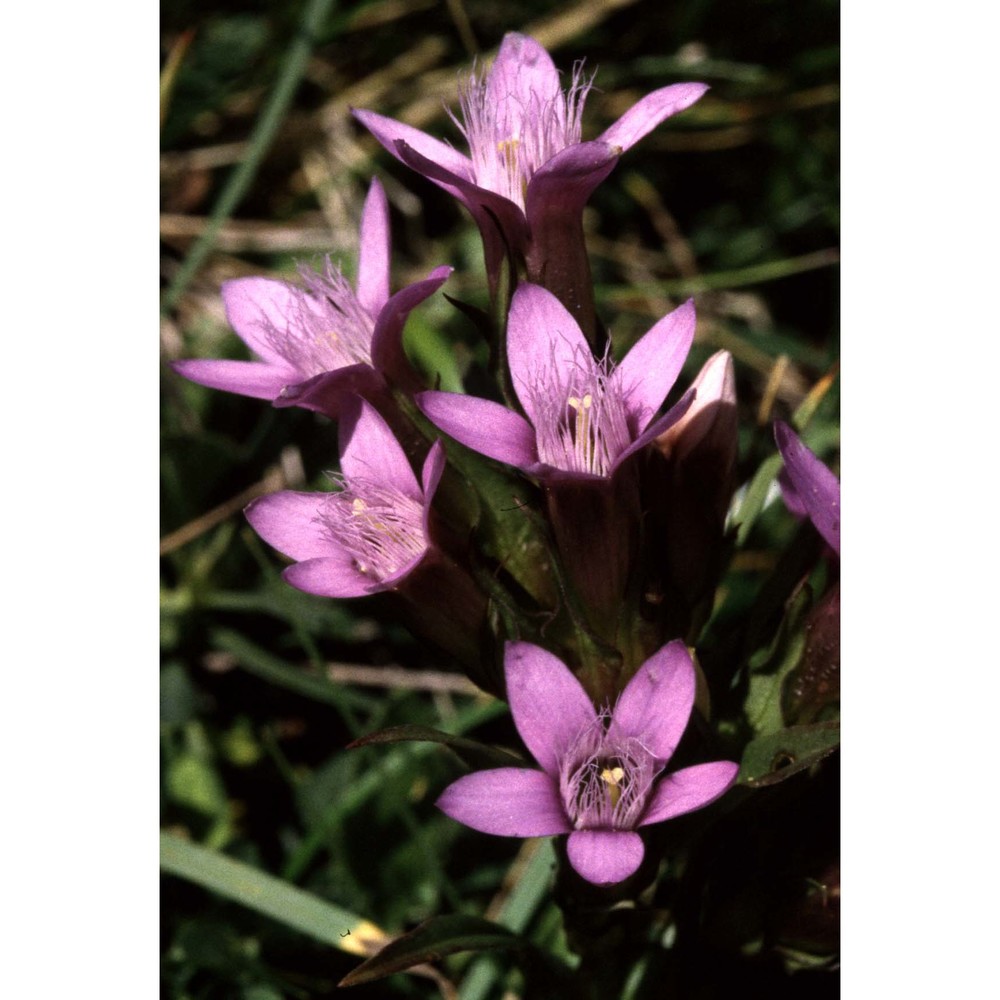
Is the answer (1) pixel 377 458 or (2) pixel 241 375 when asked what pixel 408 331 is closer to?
(2) pixel 241 375

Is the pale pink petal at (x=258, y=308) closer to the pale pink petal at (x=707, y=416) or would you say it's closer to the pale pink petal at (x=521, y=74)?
the pale pink petal at (x=521, y=74)

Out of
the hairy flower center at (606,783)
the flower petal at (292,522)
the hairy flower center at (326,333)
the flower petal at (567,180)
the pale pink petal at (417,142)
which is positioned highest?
the pale pink petal at (417,142)

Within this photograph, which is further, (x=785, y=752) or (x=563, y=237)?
(x=563, y=237)

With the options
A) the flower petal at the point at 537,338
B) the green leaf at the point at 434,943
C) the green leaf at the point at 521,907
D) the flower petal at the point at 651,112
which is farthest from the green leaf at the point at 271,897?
the flower petal at the point at 651,112

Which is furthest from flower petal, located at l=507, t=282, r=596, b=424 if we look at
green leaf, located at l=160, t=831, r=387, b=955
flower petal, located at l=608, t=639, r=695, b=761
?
green leaf, located at l=160, t=831, r=387, b=955

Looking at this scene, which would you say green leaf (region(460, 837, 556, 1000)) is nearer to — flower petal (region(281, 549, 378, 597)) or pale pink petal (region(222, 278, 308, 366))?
flower petal (region(281, 549, 378, 597))

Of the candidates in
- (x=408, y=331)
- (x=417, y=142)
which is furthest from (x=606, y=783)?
(x=408, y=331)
